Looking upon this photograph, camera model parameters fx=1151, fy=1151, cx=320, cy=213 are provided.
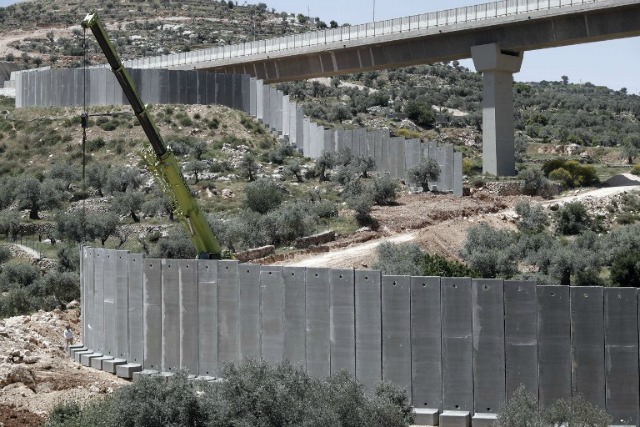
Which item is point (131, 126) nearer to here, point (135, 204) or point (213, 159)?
point (213, 159)

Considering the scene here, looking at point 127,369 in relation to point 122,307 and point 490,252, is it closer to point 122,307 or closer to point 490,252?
point 122,307

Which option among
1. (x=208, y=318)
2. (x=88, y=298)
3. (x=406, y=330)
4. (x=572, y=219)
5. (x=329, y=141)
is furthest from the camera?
(x=329, y=141)

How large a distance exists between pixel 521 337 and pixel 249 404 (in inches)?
214

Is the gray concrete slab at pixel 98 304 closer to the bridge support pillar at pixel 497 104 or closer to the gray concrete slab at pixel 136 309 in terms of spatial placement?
the gray concrete slab at pixel 136 309

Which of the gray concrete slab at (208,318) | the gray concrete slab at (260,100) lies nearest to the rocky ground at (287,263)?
the gray concrete slab at (208,318)

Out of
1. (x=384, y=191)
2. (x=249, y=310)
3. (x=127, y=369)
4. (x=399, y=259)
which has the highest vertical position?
(x=384, y=191)

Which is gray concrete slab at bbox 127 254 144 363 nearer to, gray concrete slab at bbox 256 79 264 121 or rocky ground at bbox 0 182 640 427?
rocky ground at bbox 0 182 640 427

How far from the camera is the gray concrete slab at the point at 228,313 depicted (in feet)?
78.4

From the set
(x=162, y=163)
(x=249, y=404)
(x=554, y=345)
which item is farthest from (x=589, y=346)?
(x=162, y=163)

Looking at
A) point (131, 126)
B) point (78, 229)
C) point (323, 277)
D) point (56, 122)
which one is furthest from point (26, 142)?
point (323, 277)

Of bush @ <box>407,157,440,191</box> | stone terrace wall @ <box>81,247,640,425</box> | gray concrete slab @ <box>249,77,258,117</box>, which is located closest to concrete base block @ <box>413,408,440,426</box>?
stone terrace wall @ <box>81,247,640,425</box>

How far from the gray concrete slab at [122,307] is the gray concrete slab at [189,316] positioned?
5.84 ft

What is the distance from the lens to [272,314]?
2344cm

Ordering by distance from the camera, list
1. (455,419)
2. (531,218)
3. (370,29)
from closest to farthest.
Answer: (455,419) < (531,218) < (370,29)
